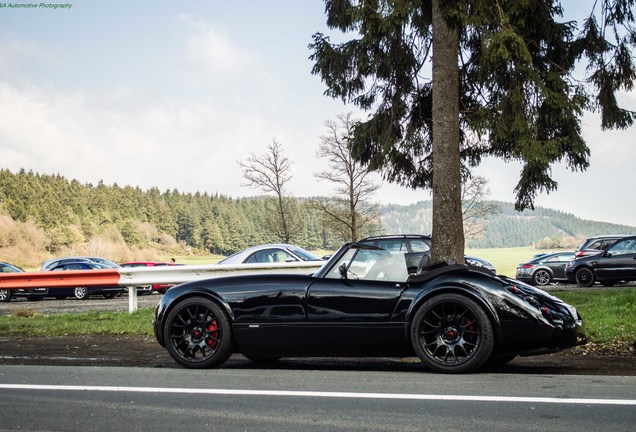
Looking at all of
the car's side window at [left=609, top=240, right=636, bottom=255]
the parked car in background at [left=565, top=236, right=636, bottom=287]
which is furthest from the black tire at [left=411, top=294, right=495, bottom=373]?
the car's side window at [left=609, top=240, right=636, bottom=255]

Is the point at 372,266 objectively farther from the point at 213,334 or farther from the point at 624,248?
the point at 624,248

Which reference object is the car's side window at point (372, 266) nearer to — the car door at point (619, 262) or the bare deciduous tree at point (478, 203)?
the car door at point (619, 262)

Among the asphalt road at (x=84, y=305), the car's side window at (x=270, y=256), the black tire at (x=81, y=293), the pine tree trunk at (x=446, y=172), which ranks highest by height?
the pine tree trunk at (x=446, y=172)

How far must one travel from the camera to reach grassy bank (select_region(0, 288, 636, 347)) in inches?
364

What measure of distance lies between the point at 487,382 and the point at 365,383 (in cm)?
99

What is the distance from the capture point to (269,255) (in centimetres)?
2028

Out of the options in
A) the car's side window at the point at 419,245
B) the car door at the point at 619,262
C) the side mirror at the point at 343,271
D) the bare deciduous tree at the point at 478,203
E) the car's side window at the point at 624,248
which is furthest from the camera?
the bare deciduous tree at the point at 478,203

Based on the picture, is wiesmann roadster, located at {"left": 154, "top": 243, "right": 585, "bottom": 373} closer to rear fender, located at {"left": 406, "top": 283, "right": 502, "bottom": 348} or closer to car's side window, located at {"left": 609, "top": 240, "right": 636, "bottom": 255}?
rear fender, located at {"left": 406, "top": 283, "right": 502, "bottom": 348}

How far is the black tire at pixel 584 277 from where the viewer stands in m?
24.9

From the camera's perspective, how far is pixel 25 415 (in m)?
5.06

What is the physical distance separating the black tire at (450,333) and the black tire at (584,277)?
64.9 ft

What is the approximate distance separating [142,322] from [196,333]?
5780 mm

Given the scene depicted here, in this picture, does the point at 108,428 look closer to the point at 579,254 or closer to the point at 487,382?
the point at 487,382

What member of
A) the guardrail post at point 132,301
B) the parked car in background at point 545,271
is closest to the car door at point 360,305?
the guardrail post at point 132,301
